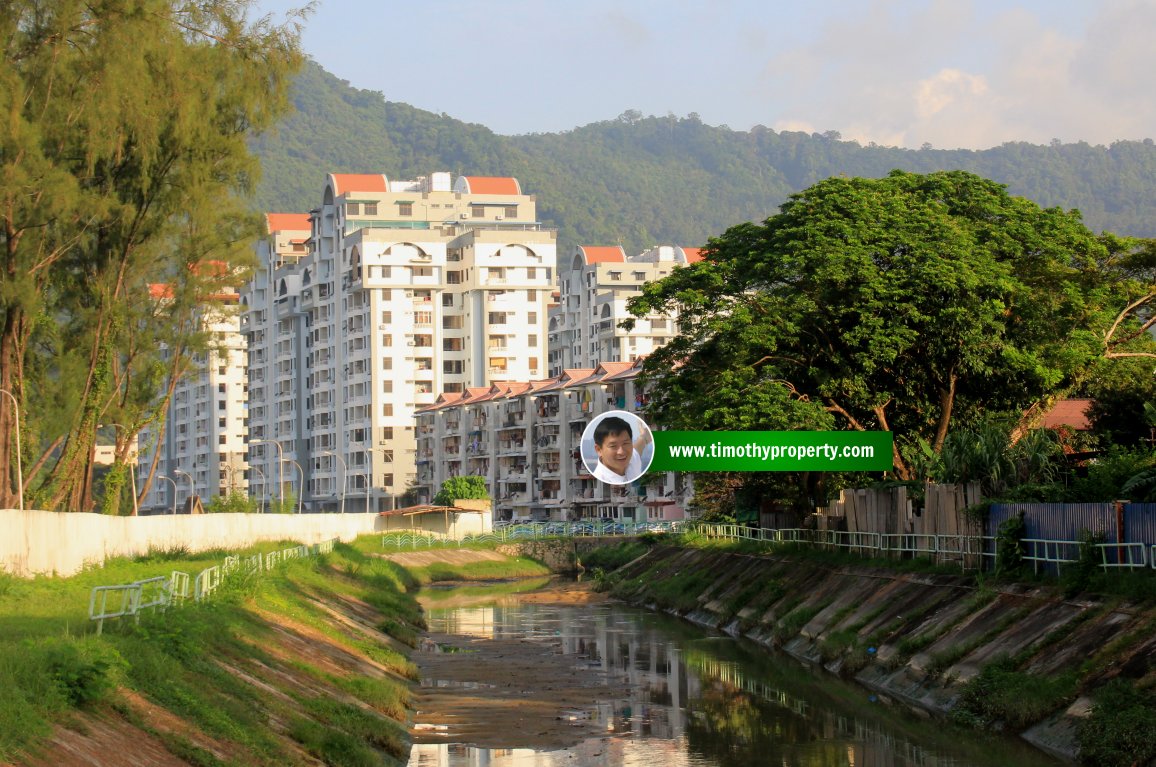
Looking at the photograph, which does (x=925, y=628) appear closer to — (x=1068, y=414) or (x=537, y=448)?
(x=1068, y=414)

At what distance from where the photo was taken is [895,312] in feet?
149

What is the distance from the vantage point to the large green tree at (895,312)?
45.1 metres

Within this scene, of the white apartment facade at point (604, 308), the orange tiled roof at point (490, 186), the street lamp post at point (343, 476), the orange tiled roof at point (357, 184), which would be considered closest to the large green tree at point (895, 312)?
the street lamp post at point (343, 476)

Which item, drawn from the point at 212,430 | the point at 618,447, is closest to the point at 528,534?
the point at 618,447

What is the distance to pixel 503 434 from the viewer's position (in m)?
136

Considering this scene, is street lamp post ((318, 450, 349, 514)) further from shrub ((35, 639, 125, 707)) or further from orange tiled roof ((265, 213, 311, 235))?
shrub ((35, 639, 125, 707))

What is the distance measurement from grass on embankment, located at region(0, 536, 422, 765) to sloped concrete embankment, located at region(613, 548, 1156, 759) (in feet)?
36.2

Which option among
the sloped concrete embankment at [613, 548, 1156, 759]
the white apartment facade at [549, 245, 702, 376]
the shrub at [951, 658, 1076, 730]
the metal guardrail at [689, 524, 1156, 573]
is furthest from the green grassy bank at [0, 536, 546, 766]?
the white apartment facade at [549, 245, 702, 376]

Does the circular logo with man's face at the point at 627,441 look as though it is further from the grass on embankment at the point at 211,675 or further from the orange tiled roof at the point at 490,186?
the orange tiled roof at the point at 490,186

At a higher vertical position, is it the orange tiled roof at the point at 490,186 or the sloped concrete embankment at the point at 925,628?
the orange tiled roof at the point at 490,186

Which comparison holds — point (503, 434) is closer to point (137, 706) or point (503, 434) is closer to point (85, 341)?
point (85, 341)

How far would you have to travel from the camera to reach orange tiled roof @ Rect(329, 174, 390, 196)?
146875 mm

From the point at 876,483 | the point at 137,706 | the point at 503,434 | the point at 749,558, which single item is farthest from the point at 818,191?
the point at 503,434

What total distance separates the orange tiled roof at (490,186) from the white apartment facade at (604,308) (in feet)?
46.8
